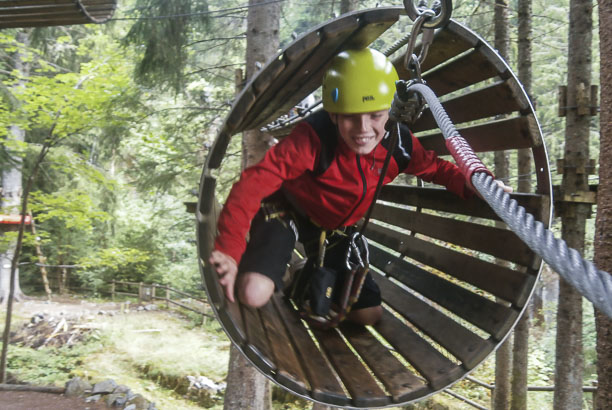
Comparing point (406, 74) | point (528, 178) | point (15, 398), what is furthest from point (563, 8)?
point (15, 398)

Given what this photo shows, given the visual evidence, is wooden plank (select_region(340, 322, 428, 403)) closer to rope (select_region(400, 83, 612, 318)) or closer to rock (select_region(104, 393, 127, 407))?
rope (select_region(400, 83, 612, 318))

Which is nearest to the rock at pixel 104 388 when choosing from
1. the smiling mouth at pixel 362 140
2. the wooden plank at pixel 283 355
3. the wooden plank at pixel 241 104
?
the wooden plank at pixel 283 355

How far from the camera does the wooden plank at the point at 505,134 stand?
1968 millimetres

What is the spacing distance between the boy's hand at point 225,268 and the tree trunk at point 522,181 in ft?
16.7

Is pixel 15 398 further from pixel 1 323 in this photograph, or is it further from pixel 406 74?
pixel 406 74

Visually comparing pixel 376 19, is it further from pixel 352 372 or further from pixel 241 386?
pixel 241 386

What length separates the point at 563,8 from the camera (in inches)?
447

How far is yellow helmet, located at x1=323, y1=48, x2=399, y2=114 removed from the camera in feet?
6.33

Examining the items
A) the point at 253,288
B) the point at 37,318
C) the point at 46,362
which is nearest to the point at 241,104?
the point at 253,288

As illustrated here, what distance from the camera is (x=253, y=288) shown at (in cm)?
200

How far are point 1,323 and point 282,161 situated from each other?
12909 millimetres

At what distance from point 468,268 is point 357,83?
1.05 m

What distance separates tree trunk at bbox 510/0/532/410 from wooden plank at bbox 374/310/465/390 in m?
4.10

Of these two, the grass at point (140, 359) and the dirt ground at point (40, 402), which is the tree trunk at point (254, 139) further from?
the grass at point (140, 359)
